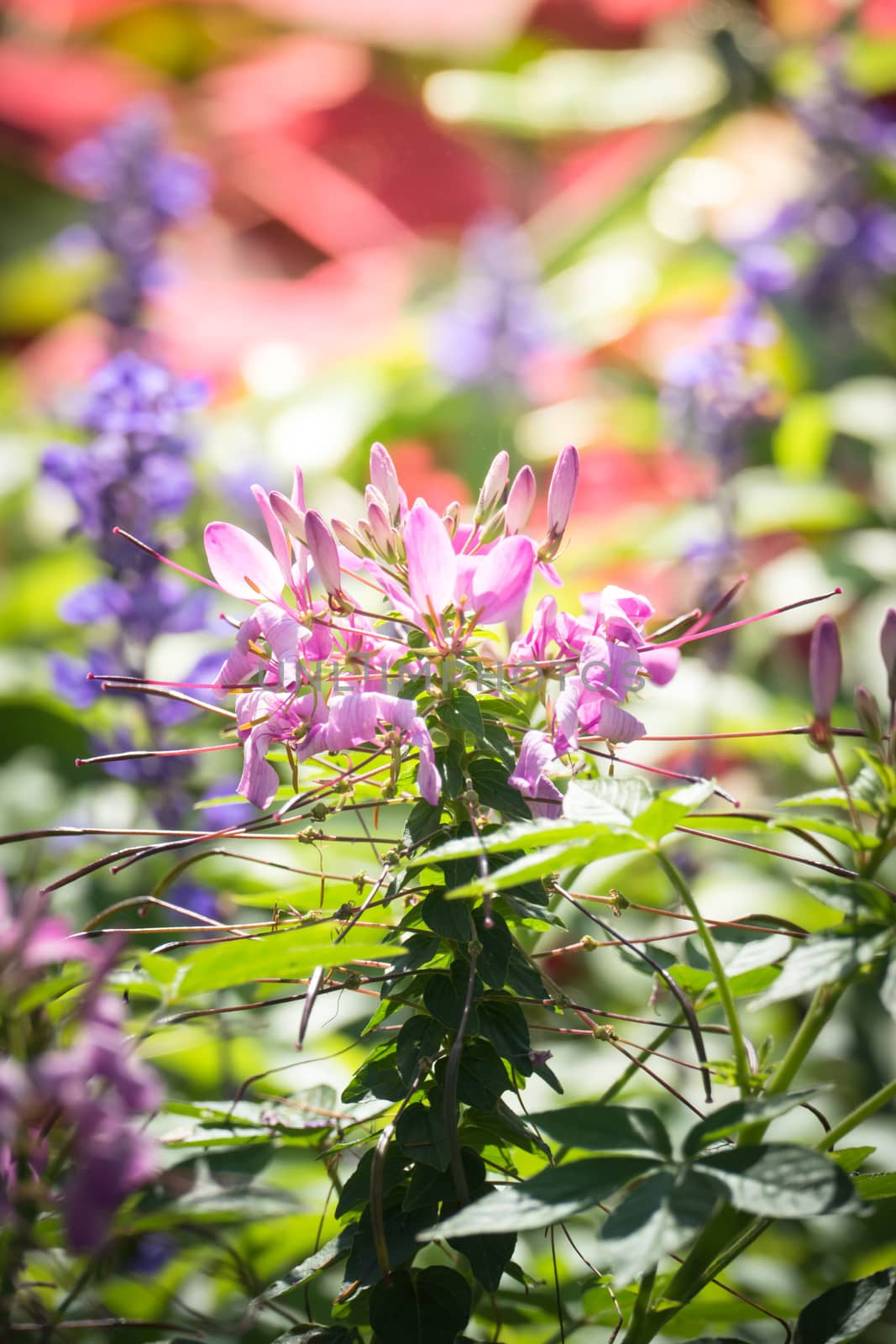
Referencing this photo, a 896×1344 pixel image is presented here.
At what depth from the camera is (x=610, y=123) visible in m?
2.12

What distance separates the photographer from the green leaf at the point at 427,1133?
0.96 ft

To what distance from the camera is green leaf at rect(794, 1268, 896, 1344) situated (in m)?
0.30

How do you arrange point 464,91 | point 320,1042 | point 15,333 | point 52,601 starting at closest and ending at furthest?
1. point 320,1042
2. point 52,601
3. point 464,91
4. point 15,333

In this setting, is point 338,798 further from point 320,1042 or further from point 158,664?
point 158,664

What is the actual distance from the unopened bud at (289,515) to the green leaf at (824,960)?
0.57 feet

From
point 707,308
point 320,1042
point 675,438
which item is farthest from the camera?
point 707,308

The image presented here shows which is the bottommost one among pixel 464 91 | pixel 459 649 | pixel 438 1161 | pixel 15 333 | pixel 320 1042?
pixel 320 1042

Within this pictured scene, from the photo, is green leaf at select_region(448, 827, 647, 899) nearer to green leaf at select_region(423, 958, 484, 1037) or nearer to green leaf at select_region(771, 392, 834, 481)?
green leaf at select_region(423, 958, 484, 1037)

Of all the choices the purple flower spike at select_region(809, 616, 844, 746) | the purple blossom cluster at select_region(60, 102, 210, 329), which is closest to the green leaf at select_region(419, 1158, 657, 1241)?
the purple flower spike at select_region(809, 616, 844, 746)

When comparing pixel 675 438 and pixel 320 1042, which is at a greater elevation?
pixel 675 438

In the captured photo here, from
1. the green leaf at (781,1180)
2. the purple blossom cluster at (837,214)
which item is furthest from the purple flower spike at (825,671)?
the purple blossom cluster at (837,214)

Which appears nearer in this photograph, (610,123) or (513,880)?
(513,880)

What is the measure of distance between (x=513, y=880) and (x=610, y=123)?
2179 millimetres

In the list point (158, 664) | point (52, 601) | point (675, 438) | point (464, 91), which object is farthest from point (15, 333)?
point (675, 438)
